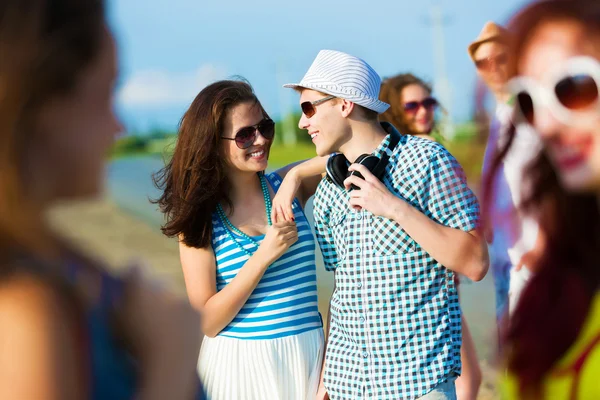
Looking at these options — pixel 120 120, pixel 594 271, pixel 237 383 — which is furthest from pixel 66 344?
pixel 237 383

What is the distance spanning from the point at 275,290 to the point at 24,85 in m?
2.38

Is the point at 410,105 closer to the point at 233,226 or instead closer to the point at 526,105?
the point at 233,226

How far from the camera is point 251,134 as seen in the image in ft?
11.7

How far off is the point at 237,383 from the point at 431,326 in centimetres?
101

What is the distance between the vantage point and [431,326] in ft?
9.50

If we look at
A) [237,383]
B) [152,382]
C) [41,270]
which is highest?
[41,270]

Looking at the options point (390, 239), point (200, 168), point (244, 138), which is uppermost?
point (244, 138)

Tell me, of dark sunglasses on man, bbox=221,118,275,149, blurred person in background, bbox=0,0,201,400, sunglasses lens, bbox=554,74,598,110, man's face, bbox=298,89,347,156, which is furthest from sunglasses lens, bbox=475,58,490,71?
blurred person in background, bbox=0,0,201,400

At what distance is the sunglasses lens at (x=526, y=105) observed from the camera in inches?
53.6

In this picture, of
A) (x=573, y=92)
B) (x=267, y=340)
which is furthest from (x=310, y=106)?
(x=573, y=92)

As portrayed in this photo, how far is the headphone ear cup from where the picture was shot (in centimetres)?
314

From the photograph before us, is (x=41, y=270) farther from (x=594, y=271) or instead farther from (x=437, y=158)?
(x=437, y=158)

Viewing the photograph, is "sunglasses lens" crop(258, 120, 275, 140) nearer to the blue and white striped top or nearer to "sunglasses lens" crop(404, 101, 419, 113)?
the blue and white striped top

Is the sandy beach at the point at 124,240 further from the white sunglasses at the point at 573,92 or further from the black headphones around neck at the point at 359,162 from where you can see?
the black headphones around neck at the point at 359,162
